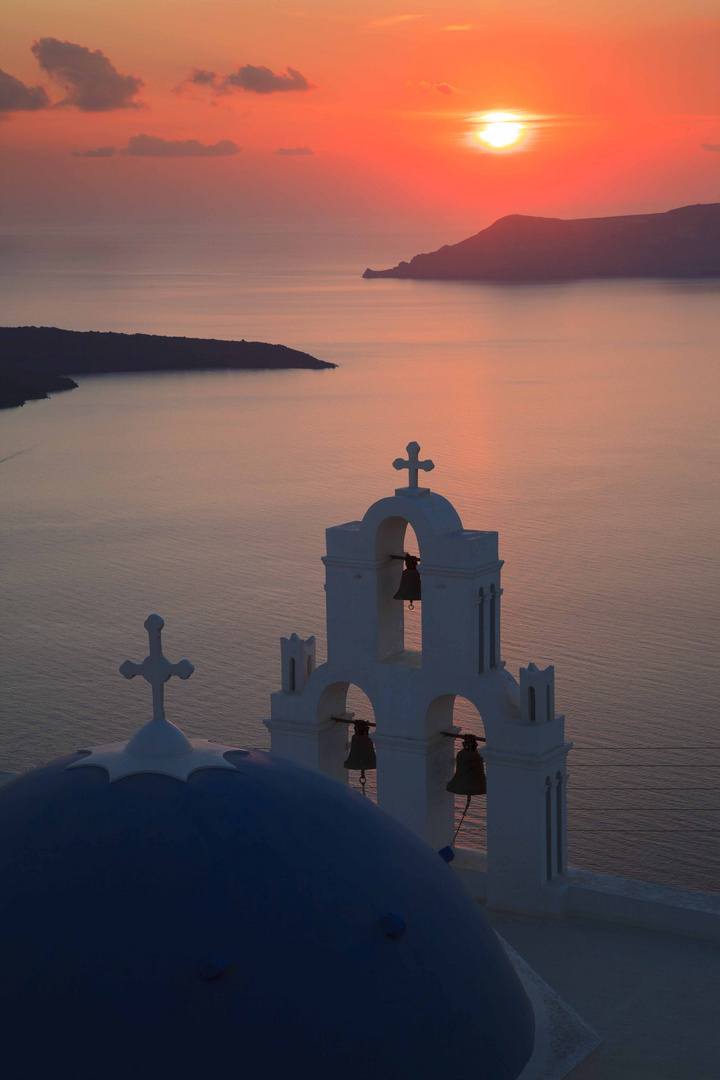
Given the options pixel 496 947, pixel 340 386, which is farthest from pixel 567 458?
pixel 496 947

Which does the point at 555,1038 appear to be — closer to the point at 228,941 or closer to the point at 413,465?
the point at 228,941

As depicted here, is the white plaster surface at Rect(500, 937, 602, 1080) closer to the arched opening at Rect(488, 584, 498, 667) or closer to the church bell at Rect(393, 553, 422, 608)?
the arched opening at Rect(488, 584, 498, 667)

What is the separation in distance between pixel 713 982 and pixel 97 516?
158ft

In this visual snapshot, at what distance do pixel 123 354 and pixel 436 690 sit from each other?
9823 cm

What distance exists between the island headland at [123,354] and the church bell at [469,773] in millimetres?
91398

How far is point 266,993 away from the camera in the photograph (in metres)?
7.11

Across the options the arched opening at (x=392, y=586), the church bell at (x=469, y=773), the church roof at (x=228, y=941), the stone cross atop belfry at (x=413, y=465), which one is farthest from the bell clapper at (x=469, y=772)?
the church roof at (x=228, y=941)

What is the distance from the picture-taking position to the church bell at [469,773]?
12117 millimetres

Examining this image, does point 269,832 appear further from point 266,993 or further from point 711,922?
point 711,922

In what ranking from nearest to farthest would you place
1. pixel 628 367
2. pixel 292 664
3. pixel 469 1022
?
pixel 469 1022 → pixel 292 664 → pixel 628 367

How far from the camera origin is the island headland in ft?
340

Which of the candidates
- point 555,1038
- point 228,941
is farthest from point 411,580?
point 228,941

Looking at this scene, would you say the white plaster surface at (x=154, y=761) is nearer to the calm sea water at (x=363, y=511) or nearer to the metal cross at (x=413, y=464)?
the metal cross at (x=413, y=464)

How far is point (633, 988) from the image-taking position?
10.4m
